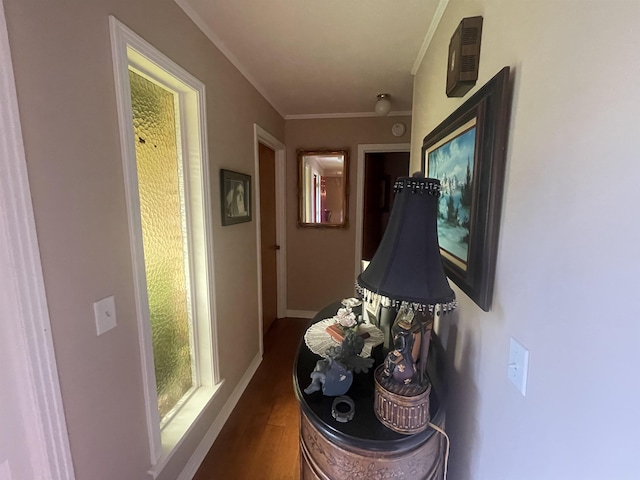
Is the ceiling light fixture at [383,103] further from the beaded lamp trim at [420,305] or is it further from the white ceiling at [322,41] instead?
the beaded lamp trim at [420,305]

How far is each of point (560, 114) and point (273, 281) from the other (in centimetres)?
320

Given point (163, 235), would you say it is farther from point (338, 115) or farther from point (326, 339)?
point (338, 115)

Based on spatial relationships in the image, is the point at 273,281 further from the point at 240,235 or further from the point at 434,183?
the point at 434,183

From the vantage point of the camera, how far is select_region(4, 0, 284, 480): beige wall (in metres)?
0.82

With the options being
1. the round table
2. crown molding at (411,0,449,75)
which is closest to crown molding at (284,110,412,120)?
crown molding at (411,0,449,75)

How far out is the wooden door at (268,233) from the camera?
3.08 metres

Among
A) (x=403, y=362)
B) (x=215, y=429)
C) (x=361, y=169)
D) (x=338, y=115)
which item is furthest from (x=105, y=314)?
(x=338, y=115)

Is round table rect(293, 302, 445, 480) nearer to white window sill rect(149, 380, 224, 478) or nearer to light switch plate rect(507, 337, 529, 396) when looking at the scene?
light switch plate rect(507, 337, 529, 396)

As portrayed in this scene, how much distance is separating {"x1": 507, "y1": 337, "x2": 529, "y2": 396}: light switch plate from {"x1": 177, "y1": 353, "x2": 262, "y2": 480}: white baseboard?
5.66 feet

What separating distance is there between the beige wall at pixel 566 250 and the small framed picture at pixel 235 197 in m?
1.55

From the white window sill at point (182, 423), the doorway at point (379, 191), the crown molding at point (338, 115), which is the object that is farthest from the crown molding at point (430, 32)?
the white window sill at point (182, 423)

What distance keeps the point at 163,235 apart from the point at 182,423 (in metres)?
1.06

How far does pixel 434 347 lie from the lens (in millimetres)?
1359

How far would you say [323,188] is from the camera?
3.64m
